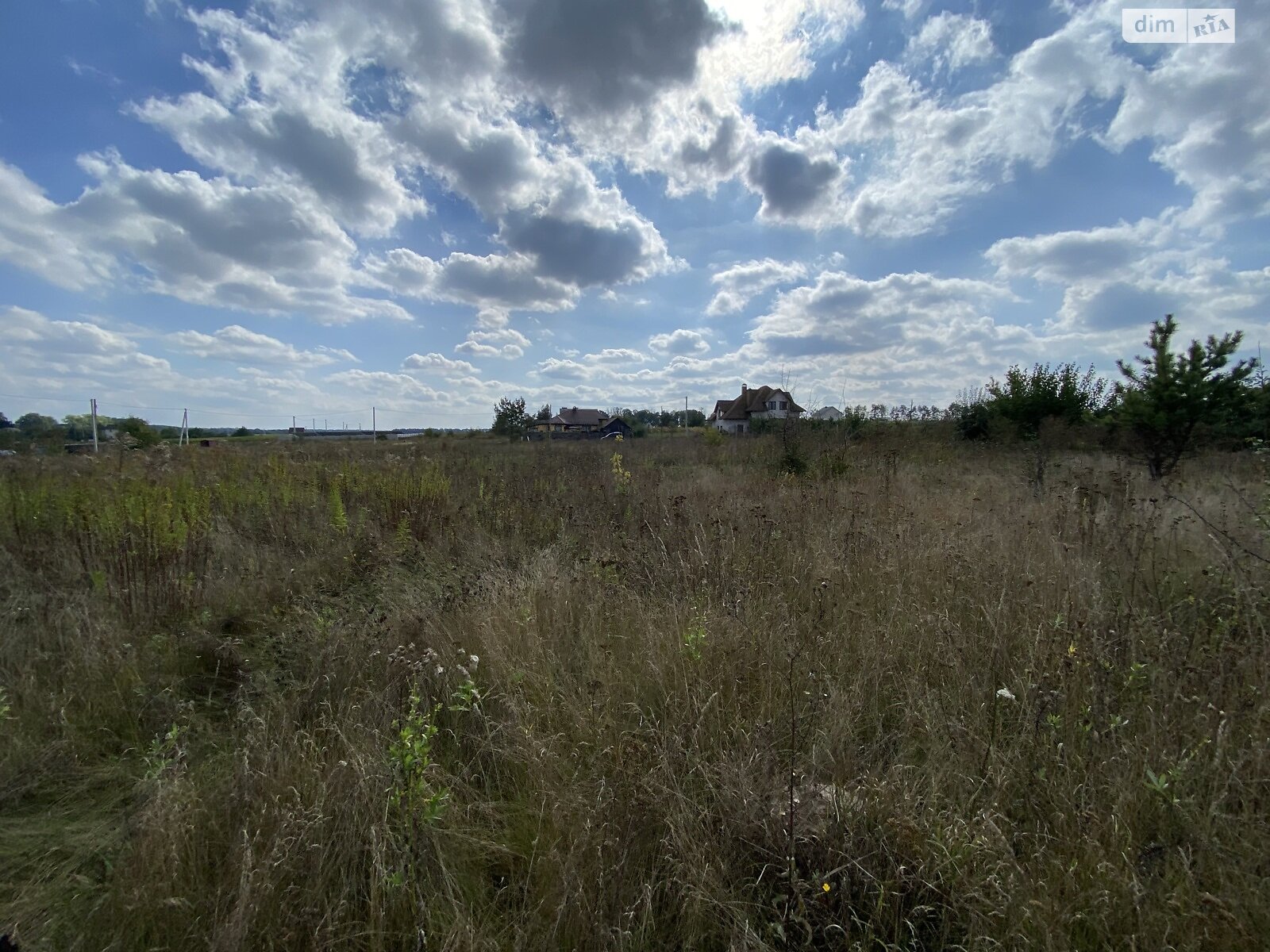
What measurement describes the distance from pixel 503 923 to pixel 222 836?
38.6 inches

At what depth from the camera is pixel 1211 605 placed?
2.80 meters

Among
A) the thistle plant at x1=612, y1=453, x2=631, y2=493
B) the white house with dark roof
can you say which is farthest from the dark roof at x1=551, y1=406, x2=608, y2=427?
the thistle plant at x1=612, y1=453, x2=631, y2=493

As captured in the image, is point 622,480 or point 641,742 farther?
point 622,480

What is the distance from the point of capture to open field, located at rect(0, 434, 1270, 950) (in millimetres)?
1399

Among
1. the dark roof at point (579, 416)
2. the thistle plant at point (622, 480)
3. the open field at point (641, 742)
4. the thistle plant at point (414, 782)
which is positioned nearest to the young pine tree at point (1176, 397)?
the open field at point (641, 742)

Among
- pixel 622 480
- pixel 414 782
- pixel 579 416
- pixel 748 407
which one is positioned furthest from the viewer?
pixel 579 416

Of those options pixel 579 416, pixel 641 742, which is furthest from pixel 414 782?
pixel 579 416

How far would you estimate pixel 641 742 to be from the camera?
1930 millimetres

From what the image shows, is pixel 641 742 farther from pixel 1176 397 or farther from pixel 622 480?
pixel 1176 397

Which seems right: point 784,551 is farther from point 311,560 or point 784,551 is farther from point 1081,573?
point 311,560

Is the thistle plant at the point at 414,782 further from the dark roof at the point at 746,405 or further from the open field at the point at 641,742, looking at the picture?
the dark roof at the point at 746,405

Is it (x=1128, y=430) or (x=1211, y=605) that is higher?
(x=1128, y=430)

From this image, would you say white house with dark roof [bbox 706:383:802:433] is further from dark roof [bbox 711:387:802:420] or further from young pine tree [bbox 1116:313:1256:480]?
young pine tree [bbox 1116:313:1256:480]

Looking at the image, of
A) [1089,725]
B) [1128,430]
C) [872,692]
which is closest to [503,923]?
[872,692]
